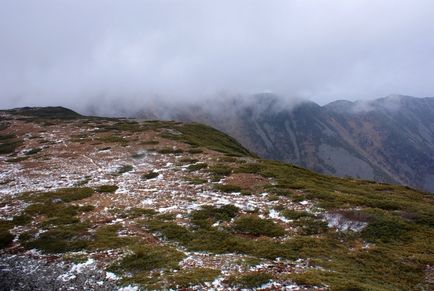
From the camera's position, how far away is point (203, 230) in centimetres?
2875

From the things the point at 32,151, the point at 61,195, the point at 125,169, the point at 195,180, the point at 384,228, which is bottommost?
the point at 384,228

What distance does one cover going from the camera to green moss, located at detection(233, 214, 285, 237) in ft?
92.9

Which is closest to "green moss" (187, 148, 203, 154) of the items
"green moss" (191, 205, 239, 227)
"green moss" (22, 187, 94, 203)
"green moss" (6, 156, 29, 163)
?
"green moss" (22, 187, 94, 203)

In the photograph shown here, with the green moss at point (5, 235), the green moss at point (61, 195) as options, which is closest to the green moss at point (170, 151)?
the green moss at point (61, 195)

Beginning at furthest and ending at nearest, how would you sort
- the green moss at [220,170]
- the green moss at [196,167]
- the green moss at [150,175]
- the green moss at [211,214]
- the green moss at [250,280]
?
1. the green moss at [196,167]
2. the green moss at [220,170]
3. the green moss at [150,175]
4. the green moss at [211,214]
5. the green moss at [250,280]

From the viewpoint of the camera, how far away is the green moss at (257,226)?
2833 cm

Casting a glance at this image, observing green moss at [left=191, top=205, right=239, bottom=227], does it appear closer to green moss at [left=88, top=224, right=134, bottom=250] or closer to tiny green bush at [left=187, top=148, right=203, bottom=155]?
green moss at [left=88, top=224, right=134, bottom=250]

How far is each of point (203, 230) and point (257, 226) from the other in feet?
14.7

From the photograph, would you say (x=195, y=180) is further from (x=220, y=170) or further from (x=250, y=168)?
(x=250, y=168)

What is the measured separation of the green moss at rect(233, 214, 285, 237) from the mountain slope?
155 mm

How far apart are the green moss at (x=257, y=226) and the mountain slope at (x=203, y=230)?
0.16m

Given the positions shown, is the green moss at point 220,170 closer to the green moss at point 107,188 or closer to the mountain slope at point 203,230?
the mountain slope at point 203,230

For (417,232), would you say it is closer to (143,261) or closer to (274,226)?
(274,226)

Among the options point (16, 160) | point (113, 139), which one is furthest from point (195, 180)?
point (113, 139)
